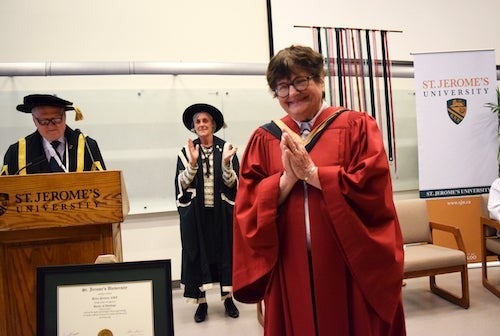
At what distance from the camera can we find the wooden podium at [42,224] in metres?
1.19

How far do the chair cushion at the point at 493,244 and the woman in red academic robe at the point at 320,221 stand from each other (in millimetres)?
2503

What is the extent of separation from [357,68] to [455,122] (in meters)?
1.22

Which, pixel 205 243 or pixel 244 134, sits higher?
pixel 244 134

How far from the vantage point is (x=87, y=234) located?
4.29ft

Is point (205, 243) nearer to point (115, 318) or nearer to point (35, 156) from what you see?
point (35, 156)

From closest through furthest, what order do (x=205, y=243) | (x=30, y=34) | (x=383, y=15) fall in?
(x=205, y=243) < (x=30, y=34) < (x=383, y=15)

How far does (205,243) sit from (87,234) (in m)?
1.86

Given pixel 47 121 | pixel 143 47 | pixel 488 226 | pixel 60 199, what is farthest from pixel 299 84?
pixel 143 47

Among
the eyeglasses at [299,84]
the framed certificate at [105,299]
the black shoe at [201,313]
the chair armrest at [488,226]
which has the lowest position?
the black shoe at [201,313]

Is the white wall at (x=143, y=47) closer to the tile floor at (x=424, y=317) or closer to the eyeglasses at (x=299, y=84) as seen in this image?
the tile floor at (x=424, y=317)

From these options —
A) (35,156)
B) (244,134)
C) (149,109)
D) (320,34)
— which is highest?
(320,34)

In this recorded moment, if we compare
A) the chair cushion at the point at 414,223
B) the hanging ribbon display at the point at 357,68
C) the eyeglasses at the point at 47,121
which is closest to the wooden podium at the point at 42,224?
the eyeglasses at the point at 47,121

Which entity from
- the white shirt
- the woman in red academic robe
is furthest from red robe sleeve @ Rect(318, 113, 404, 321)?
the white shirt

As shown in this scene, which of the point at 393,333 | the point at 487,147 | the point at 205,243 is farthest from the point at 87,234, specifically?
the point at 487,147
